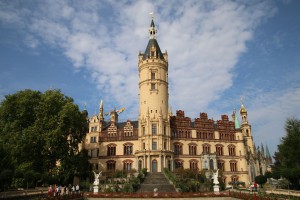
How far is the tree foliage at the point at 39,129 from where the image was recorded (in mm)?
39812

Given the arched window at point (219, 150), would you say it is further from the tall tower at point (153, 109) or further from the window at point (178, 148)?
the tall tower at point (153, 109)

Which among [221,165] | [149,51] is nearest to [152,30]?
[149,51]

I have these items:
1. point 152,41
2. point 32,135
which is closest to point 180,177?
point 32,135

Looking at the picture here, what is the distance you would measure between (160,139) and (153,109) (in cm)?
709

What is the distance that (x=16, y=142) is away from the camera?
3919cm

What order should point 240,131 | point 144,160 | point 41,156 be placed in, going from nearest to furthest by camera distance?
point 41,156
point 144,160
point 240,131

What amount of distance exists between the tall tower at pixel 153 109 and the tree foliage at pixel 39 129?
14986mm

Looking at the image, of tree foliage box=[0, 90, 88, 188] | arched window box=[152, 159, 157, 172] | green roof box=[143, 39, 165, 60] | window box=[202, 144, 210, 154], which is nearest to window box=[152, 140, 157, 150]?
arched window box=[152, 159, 157, 172]

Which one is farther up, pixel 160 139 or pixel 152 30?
pixel 152 30

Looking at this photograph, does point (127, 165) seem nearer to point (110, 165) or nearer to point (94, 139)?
point (110, 165)

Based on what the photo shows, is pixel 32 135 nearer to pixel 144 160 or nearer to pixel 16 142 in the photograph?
pixel 16 142

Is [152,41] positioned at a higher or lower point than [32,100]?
higher

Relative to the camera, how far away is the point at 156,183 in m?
44.1

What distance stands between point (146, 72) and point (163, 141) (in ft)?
55.2
